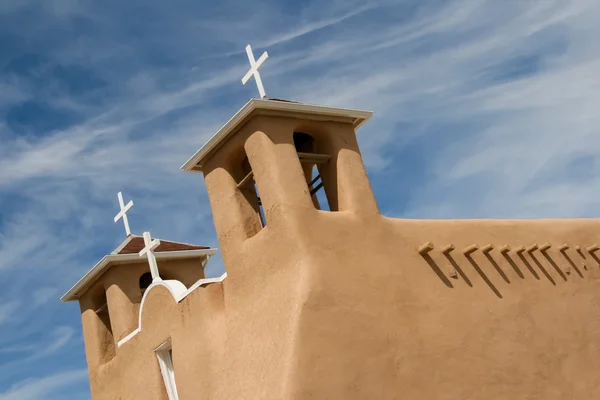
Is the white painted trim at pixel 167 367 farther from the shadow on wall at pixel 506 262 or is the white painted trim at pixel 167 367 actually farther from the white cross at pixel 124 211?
the shadow on wall at pixel 506 262

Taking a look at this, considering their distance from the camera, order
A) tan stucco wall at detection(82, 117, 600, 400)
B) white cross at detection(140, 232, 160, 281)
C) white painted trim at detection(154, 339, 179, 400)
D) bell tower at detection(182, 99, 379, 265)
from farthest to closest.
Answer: white cross at detection(140, 232, 160, 281)
white painted trim at detection(154, 339, 179, 400)
bell tower at detection(182, 99, 379, 265)
tan stucco wall at detection(82, 117, 600, 400)

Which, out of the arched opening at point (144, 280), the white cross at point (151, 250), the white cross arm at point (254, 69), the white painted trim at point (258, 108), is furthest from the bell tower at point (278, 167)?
the arched opening at point (144, 280)

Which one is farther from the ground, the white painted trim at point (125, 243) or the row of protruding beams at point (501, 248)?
the white painted trim at point (125, 243)

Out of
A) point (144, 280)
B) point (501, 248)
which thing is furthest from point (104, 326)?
point (501, 248)

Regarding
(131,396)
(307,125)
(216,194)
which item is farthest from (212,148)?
(131,396)

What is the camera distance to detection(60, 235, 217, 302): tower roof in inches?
550

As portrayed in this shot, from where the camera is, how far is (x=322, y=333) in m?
9.05

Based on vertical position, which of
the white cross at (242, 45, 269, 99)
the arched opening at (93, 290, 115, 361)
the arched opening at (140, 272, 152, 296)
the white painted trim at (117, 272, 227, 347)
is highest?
the white cross at (242, 45, 269, 99)

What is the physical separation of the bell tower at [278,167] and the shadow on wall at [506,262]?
1240mm

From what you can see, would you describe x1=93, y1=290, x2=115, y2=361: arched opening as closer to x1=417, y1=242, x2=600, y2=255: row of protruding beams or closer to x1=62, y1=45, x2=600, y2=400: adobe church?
x1=62, y1=45, x2=600, y2=400: adobe church

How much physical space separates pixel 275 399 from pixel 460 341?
2755mm

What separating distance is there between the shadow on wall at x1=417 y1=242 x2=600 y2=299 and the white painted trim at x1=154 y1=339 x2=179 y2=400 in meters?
4.44

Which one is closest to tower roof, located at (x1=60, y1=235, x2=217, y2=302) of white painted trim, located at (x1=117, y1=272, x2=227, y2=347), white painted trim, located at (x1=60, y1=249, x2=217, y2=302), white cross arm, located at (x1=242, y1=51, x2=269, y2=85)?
white painted trim, located at (x1=60, y1=249, x2=217, y2=302)

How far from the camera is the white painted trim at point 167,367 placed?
466 inches
